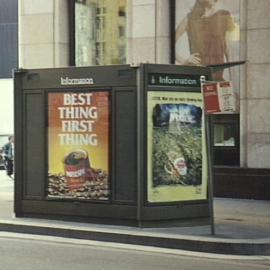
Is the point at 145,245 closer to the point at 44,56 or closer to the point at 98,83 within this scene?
the point at 98,83

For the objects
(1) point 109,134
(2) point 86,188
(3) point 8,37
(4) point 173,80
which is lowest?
(2) point 86,188

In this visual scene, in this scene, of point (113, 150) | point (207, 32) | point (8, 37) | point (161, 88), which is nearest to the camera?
point (161, 88)

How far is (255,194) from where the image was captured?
16.2m

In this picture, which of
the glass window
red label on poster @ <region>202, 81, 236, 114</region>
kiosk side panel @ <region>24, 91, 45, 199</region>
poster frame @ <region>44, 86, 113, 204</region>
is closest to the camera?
red label on poster @ <region>202, 81, 236, 114</region>

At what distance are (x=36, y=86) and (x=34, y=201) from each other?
6.85 ft

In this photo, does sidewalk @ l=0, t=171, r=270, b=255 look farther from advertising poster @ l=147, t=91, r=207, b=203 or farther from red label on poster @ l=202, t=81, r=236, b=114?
red label on poster @ l=202, t=81, r=236, b=114

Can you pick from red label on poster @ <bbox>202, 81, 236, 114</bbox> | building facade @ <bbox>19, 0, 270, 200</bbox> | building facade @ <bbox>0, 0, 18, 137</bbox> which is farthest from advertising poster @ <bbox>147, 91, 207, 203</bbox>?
building facade @ <bbox>0, 0, 18, 137</bbox>

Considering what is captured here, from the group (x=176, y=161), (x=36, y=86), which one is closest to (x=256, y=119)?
(x=176, y=161)

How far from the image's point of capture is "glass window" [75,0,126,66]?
1886cm

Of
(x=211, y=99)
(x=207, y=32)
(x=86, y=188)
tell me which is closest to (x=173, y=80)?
(x=211, y=99)

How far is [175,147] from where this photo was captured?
12.0m

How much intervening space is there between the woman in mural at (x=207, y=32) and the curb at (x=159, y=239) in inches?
262

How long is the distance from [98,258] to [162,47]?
29.1 feet

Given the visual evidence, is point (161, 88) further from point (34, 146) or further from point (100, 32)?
point (100, 32)
